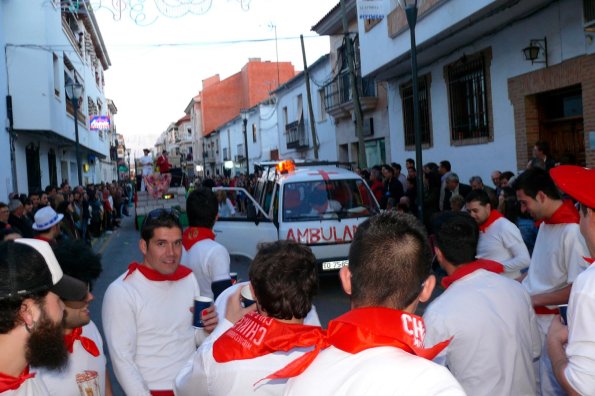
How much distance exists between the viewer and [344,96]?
2425cm

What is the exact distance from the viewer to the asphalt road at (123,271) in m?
9.18

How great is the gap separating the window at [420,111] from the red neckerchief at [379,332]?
14756mm

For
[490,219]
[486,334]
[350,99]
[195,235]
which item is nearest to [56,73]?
Result: [350,99]

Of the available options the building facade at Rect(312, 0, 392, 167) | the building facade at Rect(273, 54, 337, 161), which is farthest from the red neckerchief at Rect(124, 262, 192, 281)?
the building facade at Rect(273, 54, 337, 161)

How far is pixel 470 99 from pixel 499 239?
33.3 feet

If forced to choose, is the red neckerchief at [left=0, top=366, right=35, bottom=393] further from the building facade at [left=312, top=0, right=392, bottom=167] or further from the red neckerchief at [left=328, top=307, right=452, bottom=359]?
the building facade at [left=312, top=0, right=392, bottom=167]


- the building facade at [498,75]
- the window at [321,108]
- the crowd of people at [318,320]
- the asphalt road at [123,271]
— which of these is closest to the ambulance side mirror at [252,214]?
the asphalt road at [123,271]

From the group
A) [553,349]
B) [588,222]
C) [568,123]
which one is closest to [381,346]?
[553,349]

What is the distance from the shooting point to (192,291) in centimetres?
384

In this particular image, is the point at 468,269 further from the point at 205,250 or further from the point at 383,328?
the point at 205,250

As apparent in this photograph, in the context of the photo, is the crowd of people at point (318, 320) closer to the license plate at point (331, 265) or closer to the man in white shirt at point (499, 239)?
the man in white shirt at point (499, 239)

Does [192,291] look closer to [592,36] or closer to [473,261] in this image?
[473,261]

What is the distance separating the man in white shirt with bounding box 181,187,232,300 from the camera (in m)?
4.56

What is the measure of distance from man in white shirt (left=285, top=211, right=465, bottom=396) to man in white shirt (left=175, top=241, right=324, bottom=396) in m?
0.36
